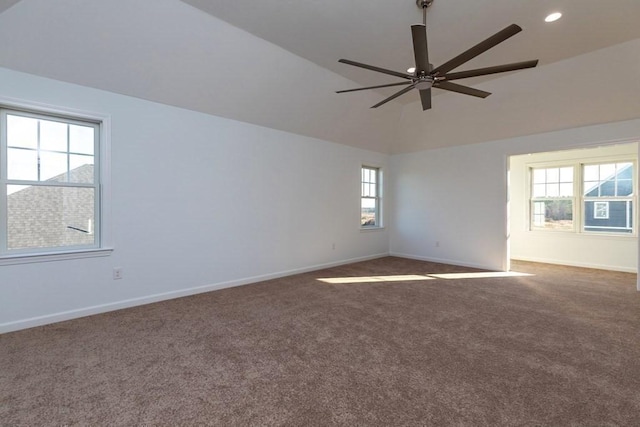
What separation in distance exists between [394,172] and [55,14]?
20.1 feet

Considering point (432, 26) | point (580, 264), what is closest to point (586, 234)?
point (580, 264)

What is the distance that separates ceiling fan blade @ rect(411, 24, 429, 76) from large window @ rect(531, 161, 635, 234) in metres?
5.72

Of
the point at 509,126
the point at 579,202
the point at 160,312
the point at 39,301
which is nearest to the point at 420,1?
the point at 509,126

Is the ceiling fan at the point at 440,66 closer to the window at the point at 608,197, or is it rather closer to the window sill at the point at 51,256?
the window sill at the point at 51,256

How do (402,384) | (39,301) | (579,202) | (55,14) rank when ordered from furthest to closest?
(579,202)
(39,301)
(55,14)
(402,384)

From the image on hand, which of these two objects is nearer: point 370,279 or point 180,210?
point 180,210

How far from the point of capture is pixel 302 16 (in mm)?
2955

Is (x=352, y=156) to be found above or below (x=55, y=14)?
below

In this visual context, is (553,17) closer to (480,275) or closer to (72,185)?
(480,275)

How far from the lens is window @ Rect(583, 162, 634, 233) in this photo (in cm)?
545

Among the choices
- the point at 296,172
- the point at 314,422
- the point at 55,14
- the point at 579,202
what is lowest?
the point at 314,422

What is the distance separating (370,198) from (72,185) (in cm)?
527

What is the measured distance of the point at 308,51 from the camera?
3.64m

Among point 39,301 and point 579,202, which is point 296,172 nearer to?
point 39,301
